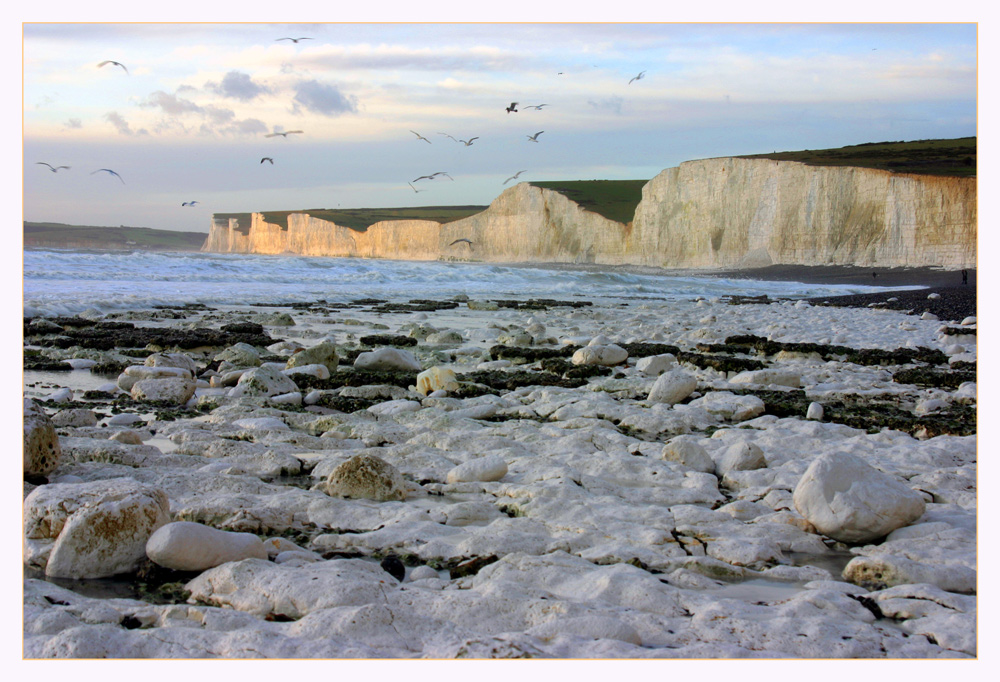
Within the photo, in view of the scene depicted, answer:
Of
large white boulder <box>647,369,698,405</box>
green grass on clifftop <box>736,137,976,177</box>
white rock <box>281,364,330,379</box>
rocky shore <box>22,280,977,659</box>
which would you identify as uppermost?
green grass on clifftop <box>736,137,976,177</box>

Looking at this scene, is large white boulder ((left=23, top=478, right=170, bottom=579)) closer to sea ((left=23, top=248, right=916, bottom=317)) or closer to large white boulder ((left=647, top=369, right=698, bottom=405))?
large white boulder ((left=647, top=369, right=698, bottom=405))

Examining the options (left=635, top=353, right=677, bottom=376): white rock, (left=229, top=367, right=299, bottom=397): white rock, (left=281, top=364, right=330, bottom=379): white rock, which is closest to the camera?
(left=229, top=367, right=299, bottom=397): white rock

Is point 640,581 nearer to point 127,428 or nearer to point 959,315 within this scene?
point 127,428

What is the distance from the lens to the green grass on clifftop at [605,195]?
206 feet

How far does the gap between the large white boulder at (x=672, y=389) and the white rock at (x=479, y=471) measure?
237cm

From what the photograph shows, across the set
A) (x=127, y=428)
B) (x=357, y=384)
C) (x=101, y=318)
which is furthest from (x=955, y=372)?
(x=101, y=318)

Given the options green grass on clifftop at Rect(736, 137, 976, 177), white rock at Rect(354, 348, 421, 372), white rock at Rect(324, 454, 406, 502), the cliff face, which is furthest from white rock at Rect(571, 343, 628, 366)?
the cliff face

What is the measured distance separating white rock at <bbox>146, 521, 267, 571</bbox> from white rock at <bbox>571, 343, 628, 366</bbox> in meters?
5.25

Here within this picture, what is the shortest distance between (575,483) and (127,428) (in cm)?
296

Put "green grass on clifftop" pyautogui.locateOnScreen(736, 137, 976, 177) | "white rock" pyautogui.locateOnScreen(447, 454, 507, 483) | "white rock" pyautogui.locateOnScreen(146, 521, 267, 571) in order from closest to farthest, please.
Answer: "white rock" pyautogui.locateOnScreen(146, 521, 267, 571) < "white rock" pyautogui.locateOnScreen(447, 454, 507, 483) < "green grass on clifftop" pyautogui.locateOnScreen(736, 137, 976, 177)

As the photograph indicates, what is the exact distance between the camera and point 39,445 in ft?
11.0

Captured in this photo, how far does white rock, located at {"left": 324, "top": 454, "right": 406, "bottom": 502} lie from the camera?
11.0 feet

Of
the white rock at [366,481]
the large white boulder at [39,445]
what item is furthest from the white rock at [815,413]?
the large white boulder at [39,445]

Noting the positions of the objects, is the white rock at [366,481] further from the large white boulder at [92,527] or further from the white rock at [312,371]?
the white rock at [312,371]
